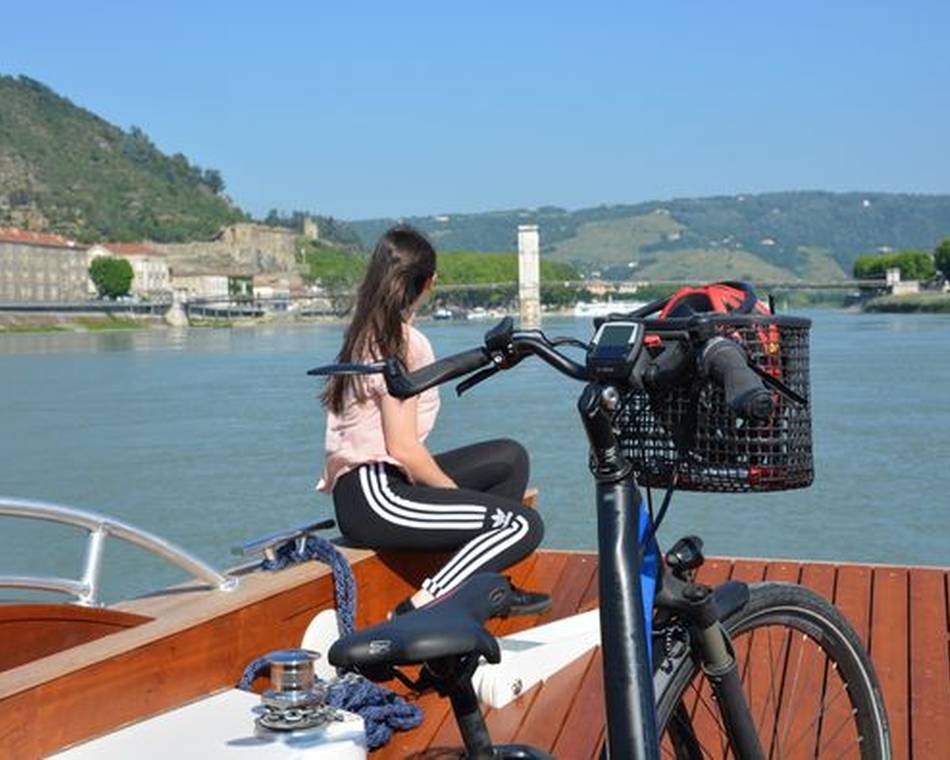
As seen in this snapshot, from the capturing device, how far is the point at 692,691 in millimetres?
1580

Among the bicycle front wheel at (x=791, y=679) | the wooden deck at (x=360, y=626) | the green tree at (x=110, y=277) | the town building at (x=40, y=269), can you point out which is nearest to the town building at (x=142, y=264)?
the green tree at (x=110, y=277)

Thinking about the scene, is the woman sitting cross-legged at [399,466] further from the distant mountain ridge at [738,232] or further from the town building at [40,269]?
the distant mountain ridge at [738,232]

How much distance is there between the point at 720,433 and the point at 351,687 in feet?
4.84

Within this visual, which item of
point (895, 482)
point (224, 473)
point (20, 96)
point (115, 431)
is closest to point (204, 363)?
point (115, 431)

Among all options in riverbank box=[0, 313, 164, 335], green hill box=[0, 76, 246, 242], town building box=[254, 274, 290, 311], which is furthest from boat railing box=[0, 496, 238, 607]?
green hill box=[0, 76, 246, 242]

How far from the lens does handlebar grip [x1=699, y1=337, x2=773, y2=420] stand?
123 cm

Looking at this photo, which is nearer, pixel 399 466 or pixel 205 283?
pixel 399 466

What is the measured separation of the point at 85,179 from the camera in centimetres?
12838

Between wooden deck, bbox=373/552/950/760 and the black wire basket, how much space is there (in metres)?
0.75

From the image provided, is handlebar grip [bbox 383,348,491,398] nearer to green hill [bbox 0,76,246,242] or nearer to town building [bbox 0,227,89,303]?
town building [bbox 0,227,89,303]

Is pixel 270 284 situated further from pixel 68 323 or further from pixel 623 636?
pixel 623 636

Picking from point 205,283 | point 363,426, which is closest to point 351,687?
point 363,426

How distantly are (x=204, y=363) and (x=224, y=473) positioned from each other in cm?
2216

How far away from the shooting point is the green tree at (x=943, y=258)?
9075cm
